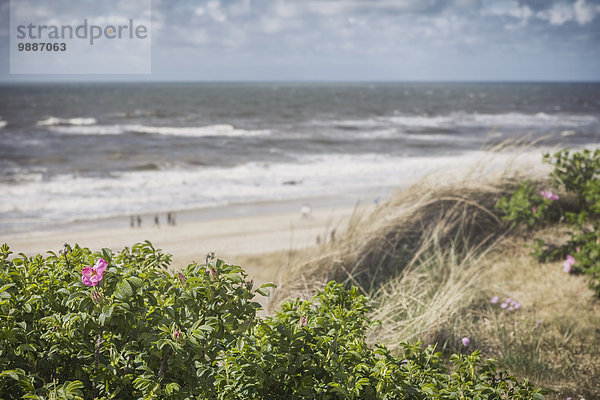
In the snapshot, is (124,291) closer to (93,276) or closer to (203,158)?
(93,276)

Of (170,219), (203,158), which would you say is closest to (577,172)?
(170,219)

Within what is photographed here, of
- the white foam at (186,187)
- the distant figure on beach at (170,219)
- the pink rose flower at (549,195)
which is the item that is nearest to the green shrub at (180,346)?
the pink rose flower at (549,195)

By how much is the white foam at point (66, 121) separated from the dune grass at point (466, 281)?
124 ft

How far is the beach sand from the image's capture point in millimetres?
8930

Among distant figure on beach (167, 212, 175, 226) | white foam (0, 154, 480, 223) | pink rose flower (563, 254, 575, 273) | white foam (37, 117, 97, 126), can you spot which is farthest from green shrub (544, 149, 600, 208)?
white foam (37, 117, 97, 126)

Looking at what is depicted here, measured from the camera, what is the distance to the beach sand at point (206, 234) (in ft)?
29.3

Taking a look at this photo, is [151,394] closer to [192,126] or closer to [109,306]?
[109,306]

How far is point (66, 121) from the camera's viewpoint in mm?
39375

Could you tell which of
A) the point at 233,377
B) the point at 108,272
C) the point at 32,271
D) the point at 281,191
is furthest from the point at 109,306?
the point at 281,191

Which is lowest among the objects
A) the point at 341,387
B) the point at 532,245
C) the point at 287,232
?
the point at 287,232

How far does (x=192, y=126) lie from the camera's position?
37.5 m

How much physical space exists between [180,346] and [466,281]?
3.78 m

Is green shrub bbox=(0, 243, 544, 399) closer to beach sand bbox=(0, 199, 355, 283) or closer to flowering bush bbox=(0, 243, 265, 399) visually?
flowering bush bbox=(0, 243, 265, 399)

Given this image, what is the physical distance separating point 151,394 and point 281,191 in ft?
45.1
